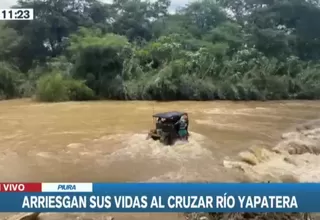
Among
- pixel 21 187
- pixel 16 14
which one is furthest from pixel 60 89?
pixel 21 187

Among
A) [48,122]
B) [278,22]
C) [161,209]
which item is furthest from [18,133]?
[278,22]

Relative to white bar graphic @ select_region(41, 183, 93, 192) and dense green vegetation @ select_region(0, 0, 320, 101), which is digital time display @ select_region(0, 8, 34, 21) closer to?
dense green vegetation @ select_region(0, 0, 320, 101)

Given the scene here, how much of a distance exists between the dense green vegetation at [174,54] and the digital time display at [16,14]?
0.56 ft

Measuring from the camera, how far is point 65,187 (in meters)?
2.29

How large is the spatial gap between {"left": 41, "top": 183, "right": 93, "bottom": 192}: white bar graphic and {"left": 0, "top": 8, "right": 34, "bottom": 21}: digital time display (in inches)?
33.1

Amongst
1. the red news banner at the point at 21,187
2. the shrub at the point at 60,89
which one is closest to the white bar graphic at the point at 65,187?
the red news banner at the point at 21,187

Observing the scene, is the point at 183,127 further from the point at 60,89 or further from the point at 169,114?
the point at 60,89

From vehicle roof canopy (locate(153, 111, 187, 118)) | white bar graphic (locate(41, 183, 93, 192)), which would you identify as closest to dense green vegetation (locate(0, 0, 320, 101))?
vehicle roof canopy (locate(153, 111, 187, 118))

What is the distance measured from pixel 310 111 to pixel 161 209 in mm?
974

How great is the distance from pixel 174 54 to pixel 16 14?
2.74ft

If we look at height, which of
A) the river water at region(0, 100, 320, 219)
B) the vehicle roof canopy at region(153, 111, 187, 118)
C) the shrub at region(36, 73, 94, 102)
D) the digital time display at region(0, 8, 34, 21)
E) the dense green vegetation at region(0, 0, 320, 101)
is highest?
the digital time display at region(0, 8, 34, 21)

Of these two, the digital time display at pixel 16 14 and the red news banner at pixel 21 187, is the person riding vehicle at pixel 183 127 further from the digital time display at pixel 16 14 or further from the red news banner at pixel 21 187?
the digital time display at pixel 16 14

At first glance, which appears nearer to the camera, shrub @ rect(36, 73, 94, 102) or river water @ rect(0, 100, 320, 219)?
river water @ rect(0, 100, 320, 219)

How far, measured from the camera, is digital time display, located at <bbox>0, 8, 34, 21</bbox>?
2.28 metres
